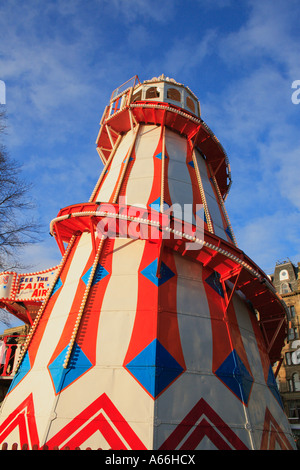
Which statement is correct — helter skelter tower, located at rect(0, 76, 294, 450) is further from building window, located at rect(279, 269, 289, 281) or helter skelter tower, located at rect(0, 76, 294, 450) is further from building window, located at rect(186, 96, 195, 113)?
building window, located at rect(279, 269, 289, 281)

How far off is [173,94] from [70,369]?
20.1m

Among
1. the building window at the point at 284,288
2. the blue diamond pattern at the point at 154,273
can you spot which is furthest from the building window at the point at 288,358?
the blue diamond pattern at the point at 154,273

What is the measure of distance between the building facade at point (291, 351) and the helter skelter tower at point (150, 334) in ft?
76.8

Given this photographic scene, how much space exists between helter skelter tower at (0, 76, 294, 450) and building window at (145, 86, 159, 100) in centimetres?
698

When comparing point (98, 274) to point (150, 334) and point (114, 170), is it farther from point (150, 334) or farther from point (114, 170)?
point (114, 170)

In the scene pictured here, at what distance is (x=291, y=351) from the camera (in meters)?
39.2

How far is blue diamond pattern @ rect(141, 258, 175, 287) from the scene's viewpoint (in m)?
12.6

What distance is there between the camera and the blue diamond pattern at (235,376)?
37.0 ft

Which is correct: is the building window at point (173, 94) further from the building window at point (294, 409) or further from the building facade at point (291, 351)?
the building window at point (294, 409)

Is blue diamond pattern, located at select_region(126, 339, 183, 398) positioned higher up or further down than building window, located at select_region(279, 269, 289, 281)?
further down

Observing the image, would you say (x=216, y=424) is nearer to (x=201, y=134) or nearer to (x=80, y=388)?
(x=80, y=388)

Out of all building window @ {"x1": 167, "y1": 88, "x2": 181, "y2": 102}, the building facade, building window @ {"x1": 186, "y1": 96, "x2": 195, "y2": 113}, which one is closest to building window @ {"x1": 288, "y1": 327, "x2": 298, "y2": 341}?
the building facade

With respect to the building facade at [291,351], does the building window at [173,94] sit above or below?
above
